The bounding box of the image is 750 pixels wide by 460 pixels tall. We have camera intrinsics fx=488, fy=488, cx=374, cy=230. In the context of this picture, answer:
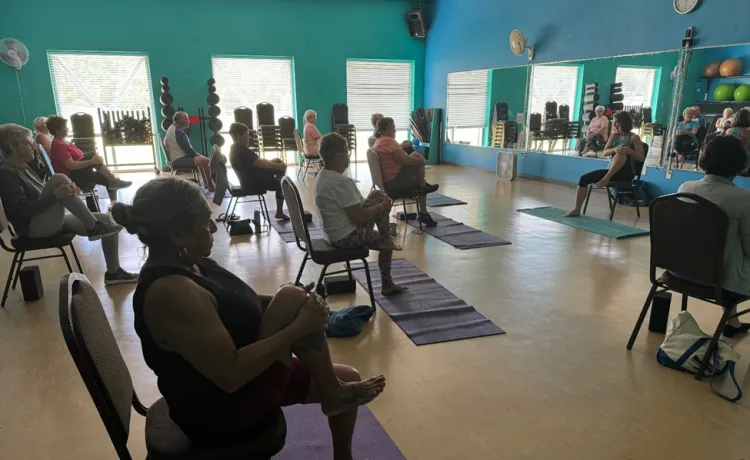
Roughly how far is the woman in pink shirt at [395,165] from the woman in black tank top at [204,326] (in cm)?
347

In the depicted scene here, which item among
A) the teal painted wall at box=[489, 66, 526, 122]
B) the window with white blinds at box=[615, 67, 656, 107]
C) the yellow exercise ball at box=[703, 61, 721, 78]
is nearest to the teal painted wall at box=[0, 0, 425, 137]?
the teal painted wall at box=[489, 66, 526, 122]

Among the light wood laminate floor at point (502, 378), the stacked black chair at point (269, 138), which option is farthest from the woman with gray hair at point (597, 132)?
the stacked black chair at point (269, 138)

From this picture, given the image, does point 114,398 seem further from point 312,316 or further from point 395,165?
point 395,165

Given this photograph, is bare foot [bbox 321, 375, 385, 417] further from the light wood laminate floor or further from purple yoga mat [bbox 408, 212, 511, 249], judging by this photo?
purple yoga mat [bbox 408, 212, 511, 249]

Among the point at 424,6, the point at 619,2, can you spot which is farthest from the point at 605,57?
the point at 424,6

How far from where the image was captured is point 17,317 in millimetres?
2924

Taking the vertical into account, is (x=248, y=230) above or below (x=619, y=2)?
below

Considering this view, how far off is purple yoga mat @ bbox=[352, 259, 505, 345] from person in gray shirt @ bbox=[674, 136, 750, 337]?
3.70 feet

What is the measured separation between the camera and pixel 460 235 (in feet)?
15.6

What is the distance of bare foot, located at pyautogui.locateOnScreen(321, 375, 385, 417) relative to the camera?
1.38m

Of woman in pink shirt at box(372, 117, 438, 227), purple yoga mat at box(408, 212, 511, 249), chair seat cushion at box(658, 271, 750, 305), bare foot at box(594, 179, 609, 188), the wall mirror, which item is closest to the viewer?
chair seat cushion at box(658, 271, 750, 305)

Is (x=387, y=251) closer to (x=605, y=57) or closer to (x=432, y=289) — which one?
(x=432, y=289)

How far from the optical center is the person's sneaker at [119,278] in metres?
3.48

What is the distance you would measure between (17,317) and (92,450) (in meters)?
1.58
